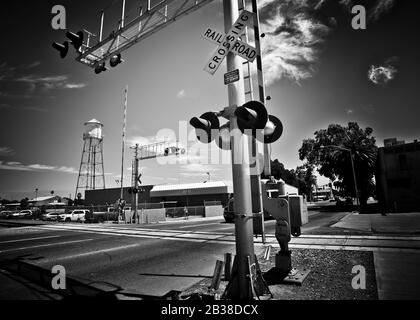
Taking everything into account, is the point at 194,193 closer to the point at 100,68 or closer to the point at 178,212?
the point at 178,212

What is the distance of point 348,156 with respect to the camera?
119ft

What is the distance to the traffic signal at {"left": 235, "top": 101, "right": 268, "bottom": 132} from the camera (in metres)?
3.23

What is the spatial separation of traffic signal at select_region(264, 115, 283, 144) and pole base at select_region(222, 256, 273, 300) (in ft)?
6.50

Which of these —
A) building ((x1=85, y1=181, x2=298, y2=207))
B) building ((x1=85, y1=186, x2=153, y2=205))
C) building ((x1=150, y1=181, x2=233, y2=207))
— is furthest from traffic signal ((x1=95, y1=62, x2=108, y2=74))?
building ((x1=85, y1=186, x2=153, y2=205))

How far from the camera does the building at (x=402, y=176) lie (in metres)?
26.1

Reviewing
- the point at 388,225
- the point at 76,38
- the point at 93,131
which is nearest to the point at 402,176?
the point at 388,225

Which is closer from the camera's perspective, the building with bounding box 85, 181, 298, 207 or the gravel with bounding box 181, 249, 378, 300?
the gravel with bounding box 181, 249, 378, 300

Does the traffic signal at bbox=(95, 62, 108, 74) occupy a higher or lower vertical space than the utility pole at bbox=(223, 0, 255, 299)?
higher

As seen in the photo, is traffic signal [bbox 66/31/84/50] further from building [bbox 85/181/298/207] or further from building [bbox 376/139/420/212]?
building [bbox 85/181/298/207]

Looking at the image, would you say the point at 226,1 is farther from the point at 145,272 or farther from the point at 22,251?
the point at 22,251

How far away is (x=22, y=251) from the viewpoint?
9.30 m

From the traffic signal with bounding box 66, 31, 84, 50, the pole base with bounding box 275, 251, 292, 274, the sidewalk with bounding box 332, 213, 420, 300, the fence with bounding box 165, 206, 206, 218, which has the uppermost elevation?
the traffic signal with bounding box 66, 31, 84, 50
